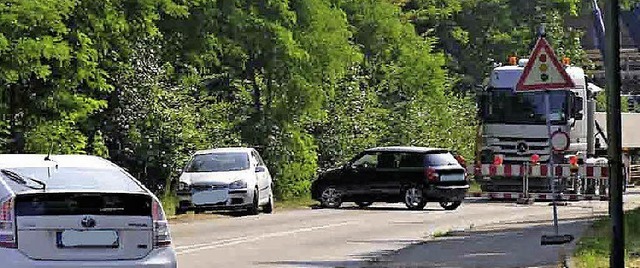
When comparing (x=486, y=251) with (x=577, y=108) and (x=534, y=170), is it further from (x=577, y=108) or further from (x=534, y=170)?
(x=577, y=108)

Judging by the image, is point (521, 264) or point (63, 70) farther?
point (63, 70)

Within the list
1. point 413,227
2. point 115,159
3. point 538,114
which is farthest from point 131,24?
point 538,114

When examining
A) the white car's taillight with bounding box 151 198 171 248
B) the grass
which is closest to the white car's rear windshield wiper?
the white car's taillight with bounding box 151 198 171 248

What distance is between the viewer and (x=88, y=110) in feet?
94.3

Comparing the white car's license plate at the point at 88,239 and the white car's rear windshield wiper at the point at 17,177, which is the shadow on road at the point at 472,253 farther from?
the white car's rear windshield wiper at the point at 17,177

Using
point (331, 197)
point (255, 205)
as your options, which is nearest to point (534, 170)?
point (331, 197)

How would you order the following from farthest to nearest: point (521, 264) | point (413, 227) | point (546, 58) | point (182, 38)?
point (182, 38), point (413, 227), point (546, 58), point (521, 264)

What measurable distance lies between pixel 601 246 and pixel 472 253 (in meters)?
1.82

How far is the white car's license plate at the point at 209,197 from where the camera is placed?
29297 millimetres

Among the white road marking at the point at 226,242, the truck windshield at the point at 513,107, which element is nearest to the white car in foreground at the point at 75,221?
the white road marking at the point at 226,242

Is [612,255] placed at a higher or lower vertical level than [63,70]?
lower

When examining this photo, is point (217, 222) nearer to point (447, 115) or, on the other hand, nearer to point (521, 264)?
point (521, 264)

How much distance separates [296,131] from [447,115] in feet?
41.4

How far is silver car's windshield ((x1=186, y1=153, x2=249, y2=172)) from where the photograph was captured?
99.5 feet
